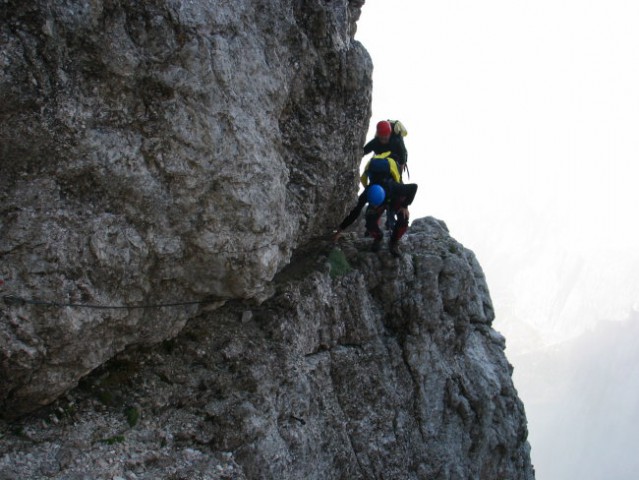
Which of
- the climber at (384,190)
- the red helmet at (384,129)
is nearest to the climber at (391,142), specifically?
the red helmet at (384,129)

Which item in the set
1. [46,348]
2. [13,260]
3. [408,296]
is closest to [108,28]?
[13,260]

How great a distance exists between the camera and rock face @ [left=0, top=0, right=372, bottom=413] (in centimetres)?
811

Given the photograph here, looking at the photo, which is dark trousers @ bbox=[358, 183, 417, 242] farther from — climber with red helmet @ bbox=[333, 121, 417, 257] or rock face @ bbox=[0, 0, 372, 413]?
rock face @ bbox=[0, 0, 372, 413]

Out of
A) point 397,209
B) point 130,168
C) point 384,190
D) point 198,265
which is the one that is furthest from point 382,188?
point 130,168

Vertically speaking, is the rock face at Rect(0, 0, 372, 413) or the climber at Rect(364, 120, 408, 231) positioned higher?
the climber at Rect(364, 120, 408, 231)

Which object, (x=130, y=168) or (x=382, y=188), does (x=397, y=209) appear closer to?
(x=382, y=188)

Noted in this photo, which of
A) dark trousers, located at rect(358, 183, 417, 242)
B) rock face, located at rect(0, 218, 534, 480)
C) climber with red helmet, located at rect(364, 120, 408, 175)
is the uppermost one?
climber with red helmet, located at rect(364, 120, 408, 175)

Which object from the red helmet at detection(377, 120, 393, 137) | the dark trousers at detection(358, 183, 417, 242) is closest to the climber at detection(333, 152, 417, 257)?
the dark trousers at detection(358, 183, 417, 242)

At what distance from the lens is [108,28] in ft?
28.5

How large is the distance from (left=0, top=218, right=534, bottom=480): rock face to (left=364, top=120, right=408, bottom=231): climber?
103 inches

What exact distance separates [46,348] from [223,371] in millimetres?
3544

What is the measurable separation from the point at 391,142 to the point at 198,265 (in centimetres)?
725

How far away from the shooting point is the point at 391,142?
15117 mm

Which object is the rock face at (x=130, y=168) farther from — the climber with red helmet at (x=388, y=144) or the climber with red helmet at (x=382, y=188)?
the climber with red helmet at (x=388, y=144)
